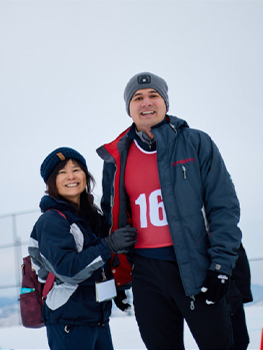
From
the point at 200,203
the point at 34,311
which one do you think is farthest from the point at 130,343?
the point at 200,203

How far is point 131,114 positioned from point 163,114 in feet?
0.49

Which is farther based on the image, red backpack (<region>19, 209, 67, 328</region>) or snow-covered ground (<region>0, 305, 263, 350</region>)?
snow-covered ground (<region>0, 305, 263, 350</region>)

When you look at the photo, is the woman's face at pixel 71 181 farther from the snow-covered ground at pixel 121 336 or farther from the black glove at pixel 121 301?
the snow-covered ground at pixel 121 336

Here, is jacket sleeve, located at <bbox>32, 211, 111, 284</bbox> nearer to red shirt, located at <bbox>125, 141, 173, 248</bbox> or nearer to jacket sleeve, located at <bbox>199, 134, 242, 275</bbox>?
red shirt, located at <bbox>125, 141, 173, 248</bbox>

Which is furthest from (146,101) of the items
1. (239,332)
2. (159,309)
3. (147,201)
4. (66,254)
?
(239,332)

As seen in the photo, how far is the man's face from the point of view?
1.70 meters

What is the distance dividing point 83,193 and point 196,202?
705 mm

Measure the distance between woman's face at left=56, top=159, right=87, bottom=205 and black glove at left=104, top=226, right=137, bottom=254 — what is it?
1.16 ft

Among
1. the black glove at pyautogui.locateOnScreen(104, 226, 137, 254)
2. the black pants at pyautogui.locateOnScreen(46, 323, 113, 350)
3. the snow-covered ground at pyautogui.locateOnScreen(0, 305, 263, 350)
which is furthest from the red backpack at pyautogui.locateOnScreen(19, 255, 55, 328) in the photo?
the snow-covered ground at pyautogui.locateOnScreen(0, 305, 263, 350)

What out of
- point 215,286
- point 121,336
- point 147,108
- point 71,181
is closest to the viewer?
point 215,286

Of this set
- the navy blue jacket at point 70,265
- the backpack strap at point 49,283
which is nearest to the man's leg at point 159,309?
the navy blue jacket at point 70,265

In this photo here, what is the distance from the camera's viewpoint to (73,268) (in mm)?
1614

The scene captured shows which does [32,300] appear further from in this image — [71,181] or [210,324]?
[210,324]

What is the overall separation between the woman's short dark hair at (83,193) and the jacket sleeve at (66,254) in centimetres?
20
